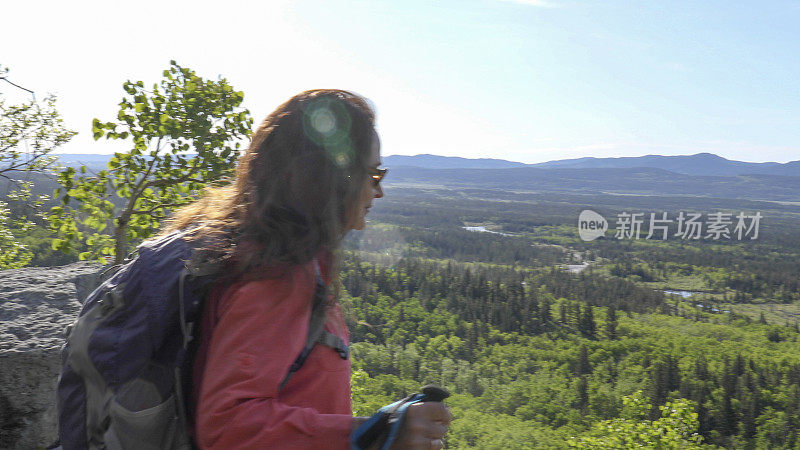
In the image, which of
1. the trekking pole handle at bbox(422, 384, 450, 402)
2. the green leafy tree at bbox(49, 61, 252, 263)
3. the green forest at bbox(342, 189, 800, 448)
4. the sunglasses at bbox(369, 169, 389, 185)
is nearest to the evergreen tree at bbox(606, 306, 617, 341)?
the green forest at bbox(342, 189, 800, 448)

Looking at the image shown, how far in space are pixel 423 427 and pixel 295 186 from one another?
1.91ft

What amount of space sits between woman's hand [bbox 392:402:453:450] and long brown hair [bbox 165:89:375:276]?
394 millimetres

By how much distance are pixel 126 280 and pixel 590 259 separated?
5845 inches

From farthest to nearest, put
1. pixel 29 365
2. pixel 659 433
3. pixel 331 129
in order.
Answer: pixel 659 433 → pixel 29 365 → pixel 331 129

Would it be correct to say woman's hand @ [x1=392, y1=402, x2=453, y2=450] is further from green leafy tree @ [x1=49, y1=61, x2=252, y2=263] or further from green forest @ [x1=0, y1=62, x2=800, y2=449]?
green leafy tree @ [x1=49, y1=61, x2=252, y2=263]

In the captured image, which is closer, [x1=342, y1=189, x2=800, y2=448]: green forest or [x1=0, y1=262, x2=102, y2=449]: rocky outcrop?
[x1=0, y1=262, x2=102, y2=449]: rocky outcrop

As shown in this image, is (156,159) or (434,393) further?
(156,159)

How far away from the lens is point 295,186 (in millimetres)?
1246

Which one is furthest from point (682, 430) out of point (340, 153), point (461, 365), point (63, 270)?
point (461, 365)

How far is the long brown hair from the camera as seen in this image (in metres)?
1.19

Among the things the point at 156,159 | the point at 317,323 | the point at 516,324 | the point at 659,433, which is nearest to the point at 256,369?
the point at 317,323

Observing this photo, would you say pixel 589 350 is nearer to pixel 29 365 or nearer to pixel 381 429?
pixel 29 365

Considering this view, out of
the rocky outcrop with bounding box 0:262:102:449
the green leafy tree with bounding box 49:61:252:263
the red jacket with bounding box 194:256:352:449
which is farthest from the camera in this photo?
the green leafy tree with bounding box 49:61:252:263

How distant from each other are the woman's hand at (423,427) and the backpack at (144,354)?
0.86ft
